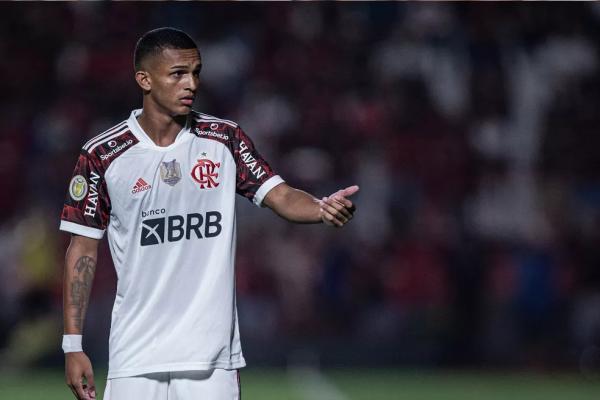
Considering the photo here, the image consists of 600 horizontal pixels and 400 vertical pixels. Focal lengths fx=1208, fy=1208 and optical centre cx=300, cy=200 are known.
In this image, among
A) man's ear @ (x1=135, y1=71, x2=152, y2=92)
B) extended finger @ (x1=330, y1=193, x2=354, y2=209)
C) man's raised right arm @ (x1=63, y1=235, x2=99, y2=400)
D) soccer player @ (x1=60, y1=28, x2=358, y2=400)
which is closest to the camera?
extended finger @ (x1=330, y1=193, x2=354, y2=209)

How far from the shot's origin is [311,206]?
5.26 metres

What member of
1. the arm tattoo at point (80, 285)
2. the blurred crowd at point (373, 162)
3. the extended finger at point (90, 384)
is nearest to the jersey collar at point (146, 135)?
the arm tattoo at point (80, 285)

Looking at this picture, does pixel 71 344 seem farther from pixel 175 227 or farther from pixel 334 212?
pixel 334 212

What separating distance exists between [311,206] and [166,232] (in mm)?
643

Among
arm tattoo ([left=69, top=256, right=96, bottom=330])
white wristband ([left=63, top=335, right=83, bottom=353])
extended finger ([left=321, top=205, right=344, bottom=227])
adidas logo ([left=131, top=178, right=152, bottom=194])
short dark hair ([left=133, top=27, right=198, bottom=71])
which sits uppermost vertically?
short dark hair ([left=133, top=27, right=198, bottom=71])

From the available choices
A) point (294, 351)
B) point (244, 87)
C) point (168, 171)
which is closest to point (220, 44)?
point (244, 87)

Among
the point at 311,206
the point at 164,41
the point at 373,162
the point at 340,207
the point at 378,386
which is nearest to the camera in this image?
the point at 340,207

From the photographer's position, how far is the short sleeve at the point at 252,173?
5.44 metres

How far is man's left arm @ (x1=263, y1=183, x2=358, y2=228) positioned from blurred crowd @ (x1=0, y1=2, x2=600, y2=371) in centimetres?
850

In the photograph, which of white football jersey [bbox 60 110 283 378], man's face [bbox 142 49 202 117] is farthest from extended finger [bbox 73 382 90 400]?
man's face [bbox 142 49 202 117]

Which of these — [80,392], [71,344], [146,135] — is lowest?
[80,392]

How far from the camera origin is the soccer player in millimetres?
5250

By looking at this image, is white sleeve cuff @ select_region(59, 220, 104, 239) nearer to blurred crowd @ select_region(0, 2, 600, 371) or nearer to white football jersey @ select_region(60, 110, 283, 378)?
white football jersey @ select_region(60, 110, 283, 378)

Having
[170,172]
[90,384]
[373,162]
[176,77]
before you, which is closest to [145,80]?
[176,77]
